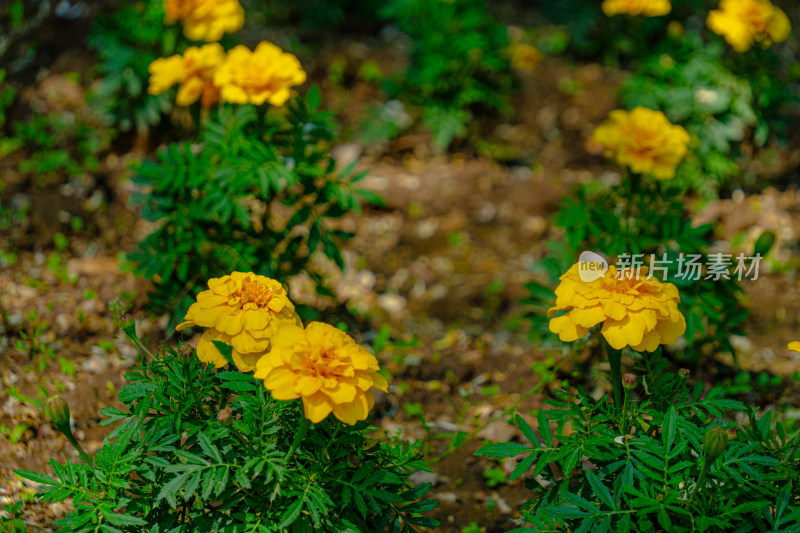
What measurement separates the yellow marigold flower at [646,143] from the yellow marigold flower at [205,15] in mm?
1611

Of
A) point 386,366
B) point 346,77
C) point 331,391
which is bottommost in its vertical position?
point 386,366

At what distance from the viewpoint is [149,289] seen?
2.88 m

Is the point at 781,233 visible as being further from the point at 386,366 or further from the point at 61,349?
the point at 61,349

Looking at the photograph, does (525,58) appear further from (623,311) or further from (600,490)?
(600,490)

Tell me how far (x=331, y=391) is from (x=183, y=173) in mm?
1330

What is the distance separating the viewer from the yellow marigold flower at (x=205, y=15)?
2.94m

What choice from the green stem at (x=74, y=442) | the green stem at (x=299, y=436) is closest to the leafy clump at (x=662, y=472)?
the green stem at (x=299, y=436)

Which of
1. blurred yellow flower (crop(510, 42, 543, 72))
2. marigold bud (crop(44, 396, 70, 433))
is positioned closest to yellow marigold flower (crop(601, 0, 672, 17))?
blurred yellow flower (crop(510, 42, 543, 72))

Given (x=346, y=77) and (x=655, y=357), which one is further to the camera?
(x=346, y=77)

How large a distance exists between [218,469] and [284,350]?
1.00 feet

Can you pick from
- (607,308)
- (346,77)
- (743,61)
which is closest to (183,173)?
(607,308)

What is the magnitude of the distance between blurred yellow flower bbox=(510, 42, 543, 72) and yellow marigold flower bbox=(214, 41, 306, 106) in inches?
96.9

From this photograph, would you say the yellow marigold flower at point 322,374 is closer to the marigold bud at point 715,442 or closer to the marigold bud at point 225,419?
the marigold bud at point 225,419
